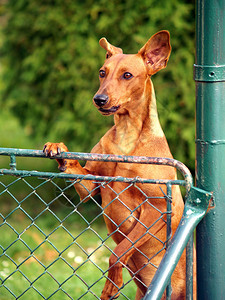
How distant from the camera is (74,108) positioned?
5.31m

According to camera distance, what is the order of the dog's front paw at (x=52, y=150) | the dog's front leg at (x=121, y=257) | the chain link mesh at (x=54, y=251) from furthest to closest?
the chain link mesh at (x=54, y=251) → the dog's front leg at (x=121, y=257) → the dog's front paw at (x=52, y=150)

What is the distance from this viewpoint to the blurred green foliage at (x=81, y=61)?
4.91 m

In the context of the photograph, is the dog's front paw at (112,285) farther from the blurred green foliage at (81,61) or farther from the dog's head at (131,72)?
the blurred green foliage at (81,61)

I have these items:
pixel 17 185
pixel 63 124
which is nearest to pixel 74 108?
pixel 63 124

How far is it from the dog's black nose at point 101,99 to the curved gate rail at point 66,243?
0.34 meters

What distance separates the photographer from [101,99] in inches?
90.7

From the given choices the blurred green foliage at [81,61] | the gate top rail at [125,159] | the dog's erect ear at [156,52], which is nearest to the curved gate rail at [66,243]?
the gate top rail at [125,159]

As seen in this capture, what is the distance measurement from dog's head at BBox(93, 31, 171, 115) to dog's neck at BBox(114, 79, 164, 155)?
30 mm

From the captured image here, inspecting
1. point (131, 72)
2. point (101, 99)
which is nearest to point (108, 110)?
point (101, 99)

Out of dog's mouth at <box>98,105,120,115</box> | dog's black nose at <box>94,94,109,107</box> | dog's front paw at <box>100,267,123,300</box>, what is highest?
dog's black nose at <box>94,94,109,107</box>

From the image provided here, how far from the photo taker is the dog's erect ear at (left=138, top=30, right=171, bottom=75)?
8.13 ft

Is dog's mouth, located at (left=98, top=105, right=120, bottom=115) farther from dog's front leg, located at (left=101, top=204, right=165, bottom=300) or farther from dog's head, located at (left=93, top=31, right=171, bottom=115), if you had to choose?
dog's front leg, located at (left=101, top=204, right=165, bottom=300)

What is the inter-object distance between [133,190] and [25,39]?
12.1 feet

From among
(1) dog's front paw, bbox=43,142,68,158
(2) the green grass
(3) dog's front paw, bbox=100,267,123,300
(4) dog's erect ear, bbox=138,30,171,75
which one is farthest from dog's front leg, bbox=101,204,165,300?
(4) dog's erect ear, bbox=138,30,171,75
